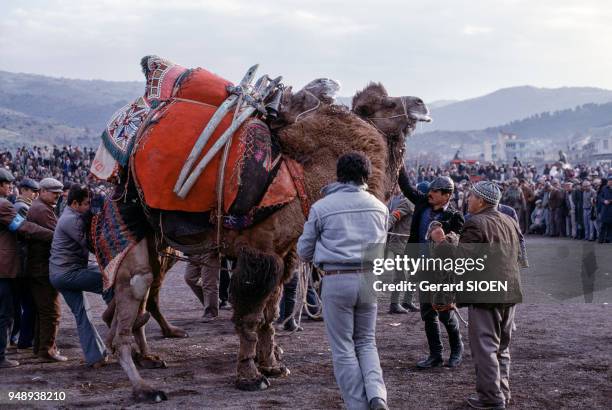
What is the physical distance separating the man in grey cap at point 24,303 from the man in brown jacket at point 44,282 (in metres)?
0.17

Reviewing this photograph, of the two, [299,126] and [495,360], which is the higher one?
[299,126]

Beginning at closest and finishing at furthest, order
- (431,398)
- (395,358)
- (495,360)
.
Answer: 1. (495,360)
2. (431,398)
3. (395,358)

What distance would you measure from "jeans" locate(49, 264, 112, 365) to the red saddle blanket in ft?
5.14

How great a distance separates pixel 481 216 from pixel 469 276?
497 mm

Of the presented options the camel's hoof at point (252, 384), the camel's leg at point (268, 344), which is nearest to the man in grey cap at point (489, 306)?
the camel's hoof at point (252, 384)

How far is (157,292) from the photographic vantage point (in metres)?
8.43

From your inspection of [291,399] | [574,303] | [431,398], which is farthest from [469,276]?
[574,303]

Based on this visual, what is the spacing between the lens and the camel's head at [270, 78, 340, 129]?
22.5 feet

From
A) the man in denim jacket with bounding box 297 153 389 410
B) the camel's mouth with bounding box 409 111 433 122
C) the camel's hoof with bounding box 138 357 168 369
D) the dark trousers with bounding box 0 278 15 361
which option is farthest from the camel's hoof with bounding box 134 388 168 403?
the camel's mouth with bounding box 409 111 433 122

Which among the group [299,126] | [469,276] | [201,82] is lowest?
[469,276]

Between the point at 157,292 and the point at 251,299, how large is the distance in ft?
7.73

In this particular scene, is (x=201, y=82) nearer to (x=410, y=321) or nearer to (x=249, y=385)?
(x=249, y=385)

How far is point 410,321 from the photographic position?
9742mm

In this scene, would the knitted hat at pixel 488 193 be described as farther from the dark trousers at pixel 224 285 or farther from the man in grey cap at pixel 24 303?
the dark trousers at pixel 224 285
